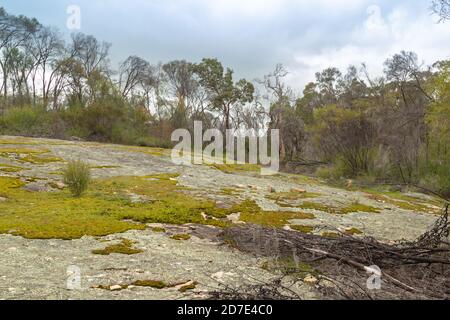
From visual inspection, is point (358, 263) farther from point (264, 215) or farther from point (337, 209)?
point (337, 209)

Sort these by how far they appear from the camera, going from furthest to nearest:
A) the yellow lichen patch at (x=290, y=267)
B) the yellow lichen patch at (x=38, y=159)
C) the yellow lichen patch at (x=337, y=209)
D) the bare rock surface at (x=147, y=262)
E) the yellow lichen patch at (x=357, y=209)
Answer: the yellow lichen patch at (x=38, y=159) → the yellow lichen patch at (x=357, y=209) → the yellow lichen patch at (x=337, y=209) → the yellow lichen patch at (x=290, y=267) → the bare rock surface at (x=147, y=262)

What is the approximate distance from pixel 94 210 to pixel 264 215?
3.21m

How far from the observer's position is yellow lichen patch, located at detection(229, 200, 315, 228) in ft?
23.1

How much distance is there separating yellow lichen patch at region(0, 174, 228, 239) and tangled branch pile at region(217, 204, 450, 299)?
1.96 meters

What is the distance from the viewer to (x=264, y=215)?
766 cm

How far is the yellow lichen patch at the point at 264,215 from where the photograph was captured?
7.05 metres

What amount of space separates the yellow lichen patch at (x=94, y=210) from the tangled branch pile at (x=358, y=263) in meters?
1.96

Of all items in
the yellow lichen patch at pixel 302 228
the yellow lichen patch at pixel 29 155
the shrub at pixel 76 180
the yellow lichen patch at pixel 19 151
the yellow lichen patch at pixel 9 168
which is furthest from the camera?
the yellow lichen patch at pixel 19 151

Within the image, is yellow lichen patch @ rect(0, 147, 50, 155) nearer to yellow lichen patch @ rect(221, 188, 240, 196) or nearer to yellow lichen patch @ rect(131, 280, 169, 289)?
yellow lichen patch @ rect(221, 188, 240, 196)

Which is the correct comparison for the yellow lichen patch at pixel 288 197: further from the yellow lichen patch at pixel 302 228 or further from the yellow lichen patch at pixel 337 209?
the yellow lichen patch at pixel 302 228

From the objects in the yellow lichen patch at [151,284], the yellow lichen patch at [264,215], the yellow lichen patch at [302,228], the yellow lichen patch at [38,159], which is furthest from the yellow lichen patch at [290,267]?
the yellow lichen patch at [38,159]

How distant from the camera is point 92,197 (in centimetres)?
851
